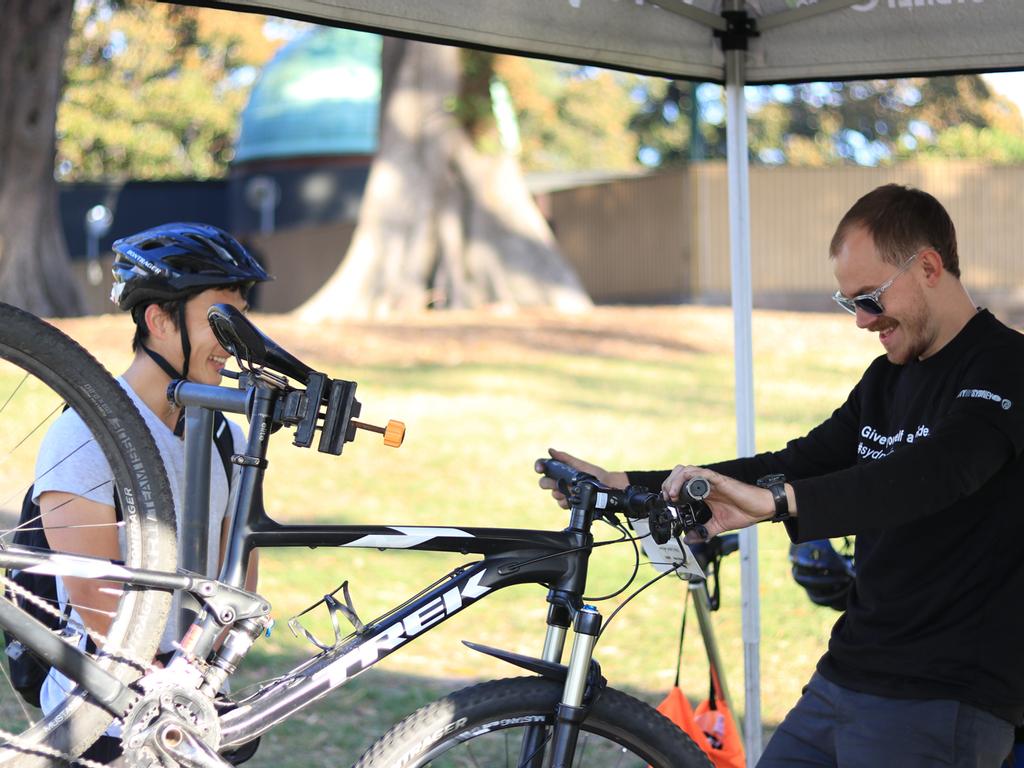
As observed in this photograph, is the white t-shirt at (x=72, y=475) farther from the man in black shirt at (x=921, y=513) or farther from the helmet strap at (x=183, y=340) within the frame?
the man in black shirt at (x=921, y=513)

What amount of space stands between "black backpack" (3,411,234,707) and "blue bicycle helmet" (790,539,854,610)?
1.90 metres

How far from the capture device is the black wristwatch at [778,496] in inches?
107

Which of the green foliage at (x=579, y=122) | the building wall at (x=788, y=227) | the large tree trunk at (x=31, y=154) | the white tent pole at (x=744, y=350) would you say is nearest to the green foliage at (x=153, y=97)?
the green foliage at (x=579, y=122)

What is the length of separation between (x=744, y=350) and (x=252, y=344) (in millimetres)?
2324

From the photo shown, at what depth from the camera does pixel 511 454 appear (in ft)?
41.7

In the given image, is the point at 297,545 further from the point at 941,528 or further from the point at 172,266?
the point at 941,528

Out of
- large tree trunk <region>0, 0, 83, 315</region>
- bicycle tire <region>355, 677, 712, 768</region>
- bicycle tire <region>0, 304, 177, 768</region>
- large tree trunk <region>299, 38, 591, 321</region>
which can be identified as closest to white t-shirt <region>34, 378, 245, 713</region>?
bicycle tire <region>0, 304, 177, 768</region>

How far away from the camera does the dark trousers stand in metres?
2.92

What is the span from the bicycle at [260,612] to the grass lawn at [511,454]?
126 inches

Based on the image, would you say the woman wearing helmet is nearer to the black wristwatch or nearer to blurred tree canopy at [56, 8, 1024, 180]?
the black wristwatch

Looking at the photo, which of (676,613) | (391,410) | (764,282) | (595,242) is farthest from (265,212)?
(676,613)

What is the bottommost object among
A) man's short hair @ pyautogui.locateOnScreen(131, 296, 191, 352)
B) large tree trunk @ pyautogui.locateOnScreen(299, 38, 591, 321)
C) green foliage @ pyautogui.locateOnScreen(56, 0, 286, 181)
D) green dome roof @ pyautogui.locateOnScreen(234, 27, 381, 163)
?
man's short hair @ pyautogui.locateOnScreen(131, 296, 191, 352)

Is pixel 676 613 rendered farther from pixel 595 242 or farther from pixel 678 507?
pixel 595 242

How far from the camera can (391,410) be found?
14.0 metres
